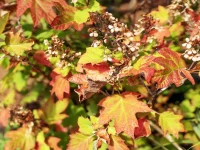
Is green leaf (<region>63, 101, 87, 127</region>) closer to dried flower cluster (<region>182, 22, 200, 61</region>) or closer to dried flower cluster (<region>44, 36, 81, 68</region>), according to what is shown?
dried flower cluster (<region>44, 36, 81, 68</region>)

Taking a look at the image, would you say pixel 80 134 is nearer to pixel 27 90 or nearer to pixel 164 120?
pixel 164 120

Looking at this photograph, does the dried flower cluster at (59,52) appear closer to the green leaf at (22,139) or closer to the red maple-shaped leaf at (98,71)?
the red maple-shaped leaf at (98,71)

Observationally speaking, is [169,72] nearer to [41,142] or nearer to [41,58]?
[41,58]

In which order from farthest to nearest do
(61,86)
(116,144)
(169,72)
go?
(61,86) < (116,144) < (169,72)

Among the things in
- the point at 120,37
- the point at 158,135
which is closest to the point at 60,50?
the point at 120,37

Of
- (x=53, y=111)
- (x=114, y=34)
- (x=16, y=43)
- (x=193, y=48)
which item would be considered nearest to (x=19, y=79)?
(x=53, y=111)

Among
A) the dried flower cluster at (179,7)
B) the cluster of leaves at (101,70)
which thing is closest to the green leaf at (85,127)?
the cluster of leaves at (101,70)
